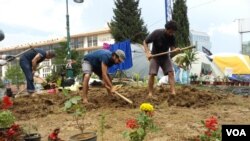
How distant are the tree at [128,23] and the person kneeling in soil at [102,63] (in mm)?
29589

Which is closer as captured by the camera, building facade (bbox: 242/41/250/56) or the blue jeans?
the blue jeans

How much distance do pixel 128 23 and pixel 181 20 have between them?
592cm

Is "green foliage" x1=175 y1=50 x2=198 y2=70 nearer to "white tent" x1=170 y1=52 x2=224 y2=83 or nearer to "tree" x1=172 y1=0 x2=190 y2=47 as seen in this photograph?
"white tent" x1=170 y1=52 x2=224 y2=83

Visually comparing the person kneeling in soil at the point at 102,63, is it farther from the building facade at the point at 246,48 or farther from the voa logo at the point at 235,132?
the building facade at the point at 246,48

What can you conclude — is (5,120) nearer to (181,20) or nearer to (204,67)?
(204,67)

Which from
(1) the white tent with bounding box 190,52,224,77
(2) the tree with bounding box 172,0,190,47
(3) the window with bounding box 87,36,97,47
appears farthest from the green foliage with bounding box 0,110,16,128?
(3) the window with bounding box 87,36,97,47

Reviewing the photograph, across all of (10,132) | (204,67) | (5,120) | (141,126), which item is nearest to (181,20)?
(204,67)

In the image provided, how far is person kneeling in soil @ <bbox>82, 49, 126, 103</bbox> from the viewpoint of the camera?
7343 mm

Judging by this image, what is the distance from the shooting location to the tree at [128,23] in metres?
37.8

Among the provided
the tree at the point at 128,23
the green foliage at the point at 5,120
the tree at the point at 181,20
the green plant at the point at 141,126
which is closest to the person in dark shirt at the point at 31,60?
the green foliage at the point at 5,120

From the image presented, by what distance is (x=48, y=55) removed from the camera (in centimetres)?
987

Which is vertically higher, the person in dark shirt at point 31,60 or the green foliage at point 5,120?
the person in dark shirt at point 31,60

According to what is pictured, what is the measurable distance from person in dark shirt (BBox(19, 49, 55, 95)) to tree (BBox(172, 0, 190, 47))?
30.0 metres

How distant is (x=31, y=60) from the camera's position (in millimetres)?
10055
